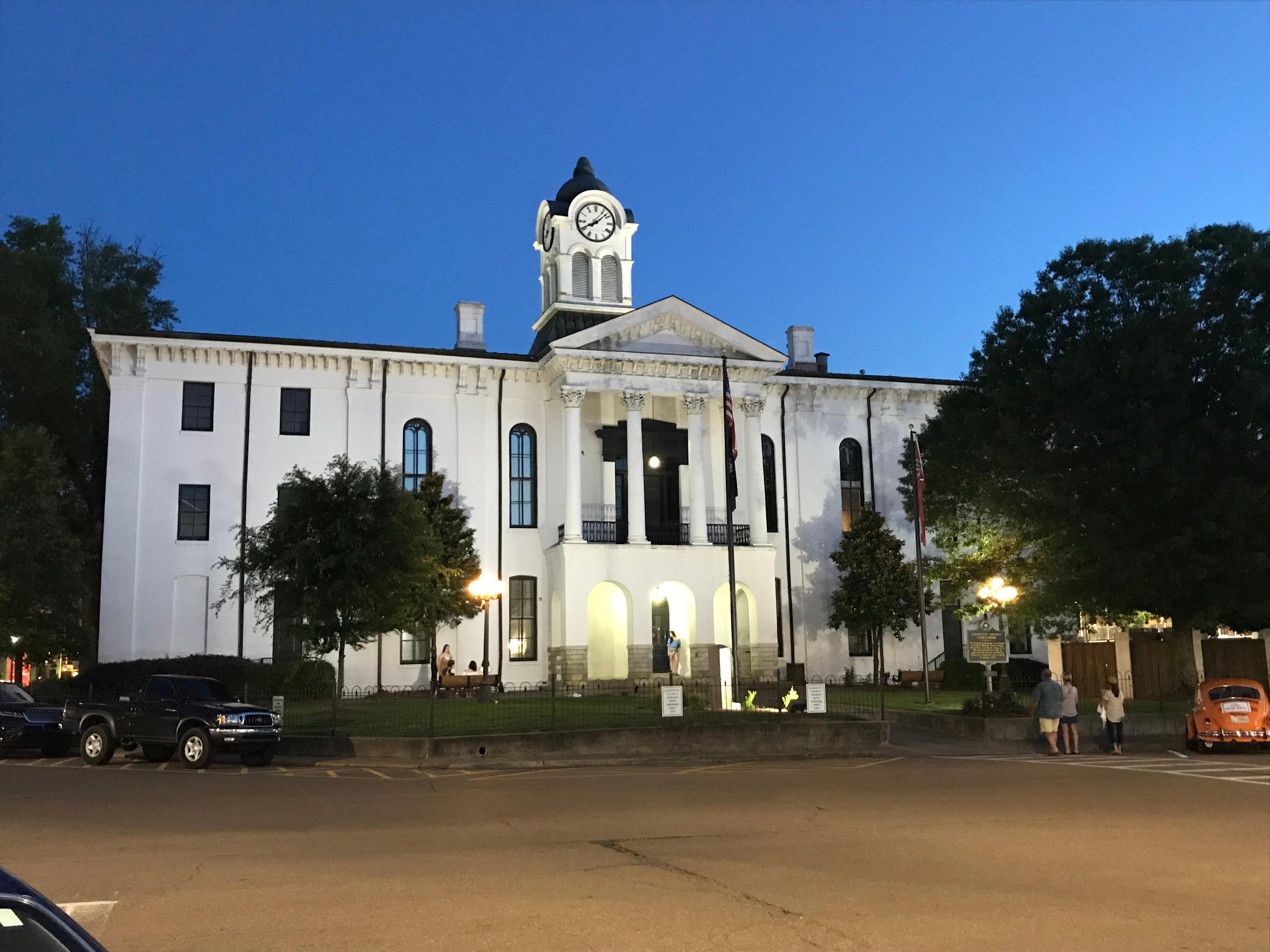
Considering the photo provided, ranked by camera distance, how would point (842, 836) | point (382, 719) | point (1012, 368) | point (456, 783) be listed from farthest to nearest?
point (1012, 368)
point (382, 719)
point (456, 783)
point (842, 836)

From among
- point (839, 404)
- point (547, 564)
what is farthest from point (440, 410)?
point (839, 404)

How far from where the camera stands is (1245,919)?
7.96 meters

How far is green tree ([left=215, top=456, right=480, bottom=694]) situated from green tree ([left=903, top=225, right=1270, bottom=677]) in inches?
669

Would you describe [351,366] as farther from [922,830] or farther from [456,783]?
[922,830]

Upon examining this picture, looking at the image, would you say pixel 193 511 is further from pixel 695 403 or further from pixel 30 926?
pixel 30 926

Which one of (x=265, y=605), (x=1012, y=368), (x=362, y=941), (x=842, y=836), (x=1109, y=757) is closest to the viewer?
(x=362, y=941)

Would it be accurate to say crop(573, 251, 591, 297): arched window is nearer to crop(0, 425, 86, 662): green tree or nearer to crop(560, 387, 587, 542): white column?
crop(560, 387, 587, 542): white column

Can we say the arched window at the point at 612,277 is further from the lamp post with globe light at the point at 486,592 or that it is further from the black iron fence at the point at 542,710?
the black iron fence at the point at 542,710

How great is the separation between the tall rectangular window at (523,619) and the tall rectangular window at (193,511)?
11.2 m

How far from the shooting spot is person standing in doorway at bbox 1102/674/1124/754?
22.7m

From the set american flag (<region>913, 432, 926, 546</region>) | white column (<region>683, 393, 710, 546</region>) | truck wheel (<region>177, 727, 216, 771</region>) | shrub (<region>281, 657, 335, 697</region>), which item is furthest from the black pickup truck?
white column (<region>683, 393, 710, 546</region>)

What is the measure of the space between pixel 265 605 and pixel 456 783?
2115 cm

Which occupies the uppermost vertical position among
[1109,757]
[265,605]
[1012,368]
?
[1012,368]

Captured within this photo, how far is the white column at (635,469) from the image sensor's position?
41875 millimetres
